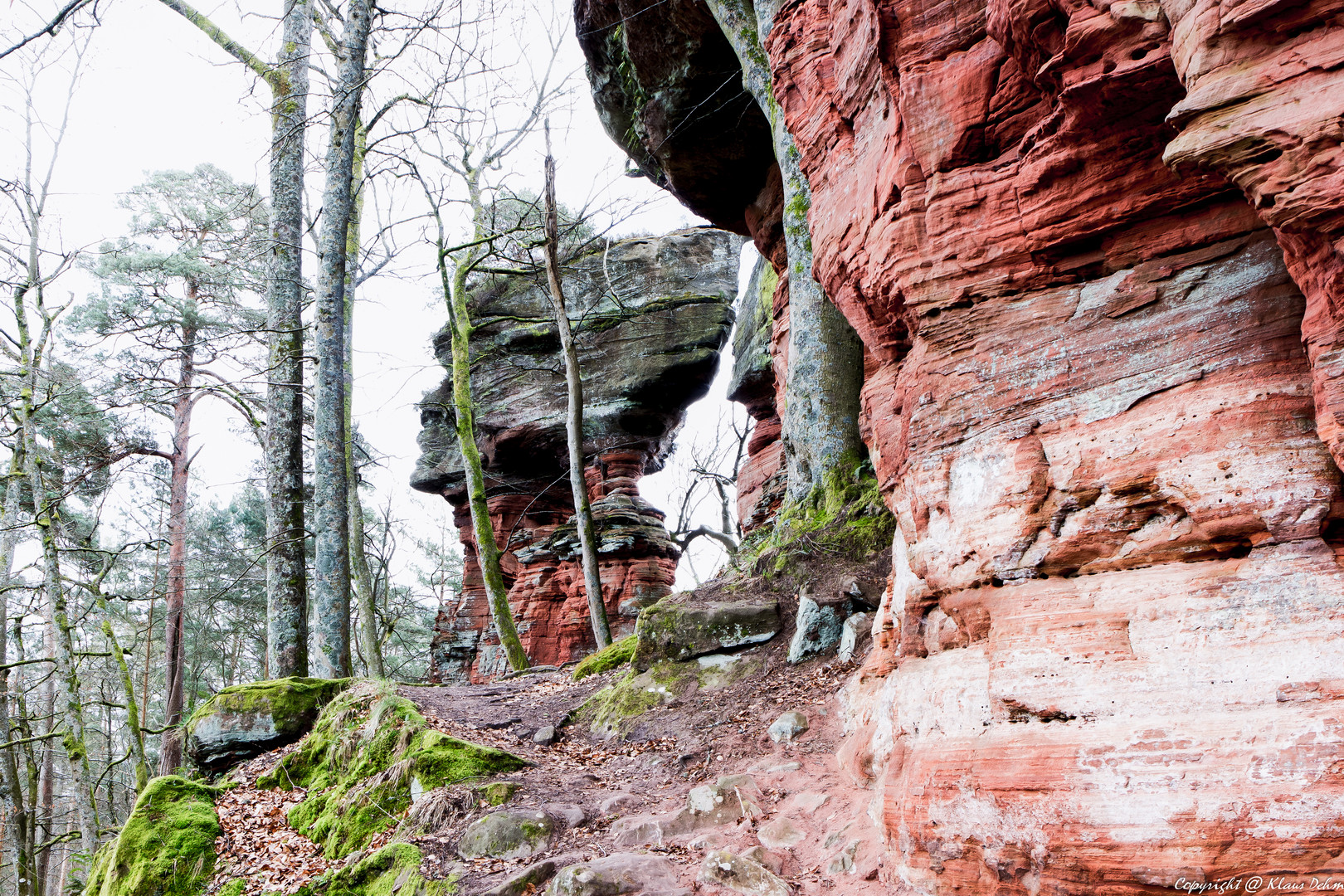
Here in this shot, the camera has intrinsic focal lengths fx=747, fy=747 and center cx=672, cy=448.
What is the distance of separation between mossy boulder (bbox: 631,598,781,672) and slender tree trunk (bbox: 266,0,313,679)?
4.72m

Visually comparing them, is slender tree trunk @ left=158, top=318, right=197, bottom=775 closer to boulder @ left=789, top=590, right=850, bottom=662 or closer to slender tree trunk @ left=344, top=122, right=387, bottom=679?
slender tree trunk @ left=344, top=122, right=387, bottom=679

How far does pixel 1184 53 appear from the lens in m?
2.70

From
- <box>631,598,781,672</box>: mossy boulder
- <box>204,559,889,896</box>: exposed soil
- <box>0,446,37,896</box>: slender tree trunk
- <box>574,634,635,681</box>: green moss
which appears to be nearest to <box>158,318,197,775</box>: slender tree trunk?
<box>0,446,37,896</box>: slender tree trunk

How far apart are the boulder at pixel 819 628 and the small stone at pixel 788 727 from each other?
0.92 metres

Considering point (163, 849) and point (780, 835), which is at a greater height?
point (163, 849)

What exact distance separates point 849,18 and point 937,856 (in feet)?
16.2

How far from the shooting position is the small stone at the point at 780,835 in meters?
4.03

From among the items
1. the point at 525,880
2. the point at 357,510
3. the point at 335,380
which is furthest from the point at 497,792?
the point at 357,510

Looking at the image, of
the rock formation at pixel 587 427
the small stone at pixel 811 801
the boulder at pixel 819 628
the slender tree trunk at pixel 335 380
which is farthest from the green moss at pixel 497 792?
the rock formation at pixel 587 427

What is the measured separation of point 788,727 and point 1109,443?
9.99ft

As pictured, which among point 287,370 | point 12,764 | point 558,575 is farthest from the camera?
point 558,575

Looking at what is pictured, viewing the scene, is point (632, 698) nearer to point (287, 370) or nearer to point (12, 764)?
point (287, 370)

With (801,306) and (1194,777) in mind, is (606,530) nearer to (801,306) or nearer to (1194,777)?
(801,306)

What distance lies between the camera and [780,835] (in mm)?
4109
